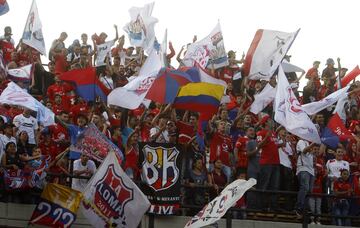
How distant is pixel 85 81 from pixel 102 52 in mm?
3648

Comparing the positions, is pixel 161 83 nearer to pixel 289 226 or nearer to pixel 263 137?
pixel 263 137

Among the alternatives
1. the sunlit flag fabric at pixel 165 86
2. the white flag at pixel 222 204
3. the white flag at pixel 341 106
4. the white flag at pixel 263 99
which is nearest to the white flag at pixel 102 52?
the white flag at pixel 263 99

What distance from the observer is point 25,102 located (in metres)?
22.2

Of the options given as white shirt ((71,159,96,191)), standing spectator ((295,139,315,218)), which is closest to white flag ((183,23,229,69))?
standing spectator ((295,139,315,218))

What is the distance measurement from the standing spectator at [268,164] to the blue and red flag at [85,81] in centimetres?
349

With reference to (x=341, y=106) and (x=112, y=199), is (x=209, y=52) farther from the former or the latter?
(x=112, y=199)

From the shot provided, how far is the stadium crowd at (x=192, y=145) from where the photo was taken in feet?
74.6

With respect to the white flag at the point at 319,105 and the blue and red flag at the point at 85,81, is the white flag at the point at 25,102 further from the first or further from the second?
the white flag at the point at 319,105

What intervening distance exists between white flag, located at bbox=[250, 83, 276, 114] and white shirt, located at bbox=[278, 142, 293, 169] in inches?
69.7

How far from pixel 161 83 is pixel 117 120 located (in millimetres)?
1375

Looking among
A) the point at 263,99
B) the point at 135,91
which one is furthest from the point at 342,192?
the point at 135,91

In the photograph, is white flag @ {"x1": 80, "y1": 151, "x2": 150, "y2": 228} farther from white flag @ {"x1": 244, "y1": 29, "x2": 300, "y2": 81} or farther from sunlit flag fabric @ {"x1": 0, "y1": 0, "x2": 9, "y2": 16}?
white flag @ {"x1": 244, "y1": 29, "x2": 300, "y2": 81}

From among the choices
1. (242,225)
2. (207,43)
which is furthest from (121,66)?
(242,225)

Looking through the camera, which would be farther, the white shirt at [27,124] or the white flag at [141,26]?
the white flag at [141,26]
